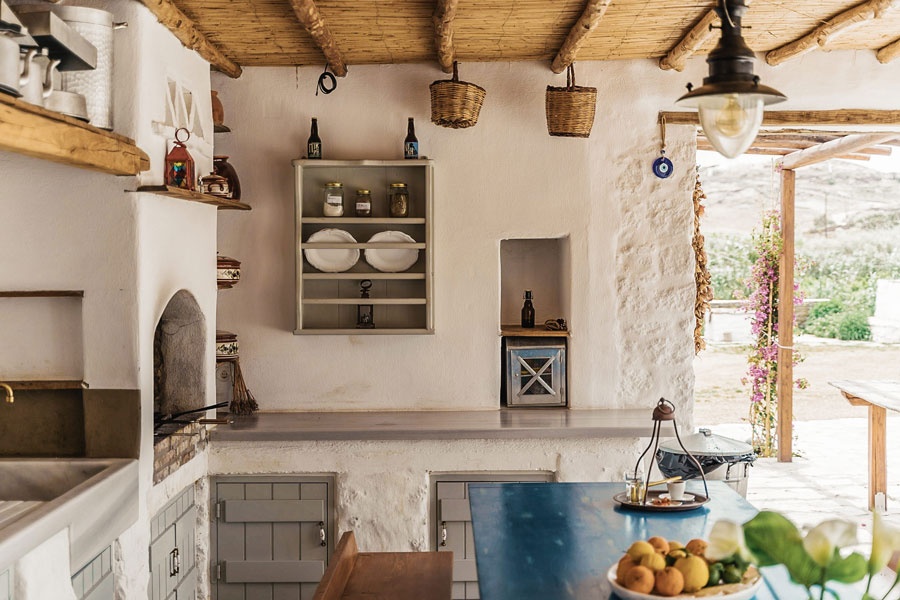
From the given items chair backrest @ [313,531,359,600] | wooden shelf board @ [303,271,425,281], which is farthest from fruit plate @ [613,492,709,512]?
wooden shelf board @ [303,271,425,281]

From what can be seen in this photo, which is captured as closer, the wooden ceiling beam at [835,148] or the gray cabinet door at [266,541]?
the gray cabinet door at [266,541]

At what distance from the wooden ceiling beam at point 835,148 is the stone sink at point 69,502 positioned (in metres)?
4.41

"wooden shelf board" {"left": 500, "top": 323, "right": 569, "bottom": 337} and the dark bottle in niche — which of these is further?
the dark bottle in niche

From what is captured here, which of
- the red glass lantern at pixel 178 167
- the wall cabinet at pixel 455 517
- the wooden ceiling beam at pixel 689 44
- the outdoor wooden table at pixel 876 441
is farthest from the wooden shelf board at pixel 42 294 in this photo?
the outdoor wooden table at pixel 876 441

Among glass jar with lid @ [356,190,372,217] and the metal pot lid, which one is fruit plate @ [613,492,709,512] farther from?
glass jar with lid @ [356,190,372,217]

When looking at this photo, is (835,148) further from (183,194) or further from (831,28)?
(183,194)

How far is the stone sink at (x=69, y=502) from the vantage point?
7.88 feet

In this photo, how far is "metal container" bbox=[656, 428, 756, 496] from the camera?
3.29 metres

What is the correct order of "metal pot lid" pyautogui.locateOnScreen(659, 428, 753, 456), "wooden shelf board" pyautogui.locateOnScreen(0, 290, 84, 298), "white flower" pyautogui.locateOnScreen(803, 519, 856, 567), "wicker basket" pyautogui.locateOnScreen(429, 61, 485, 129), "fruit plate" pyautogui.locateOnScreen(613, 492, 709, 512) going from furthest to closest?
"wicker basket" pyautogui.locateOnScreen(429, 61, 485, 129) → "metal pot lid" pyautogui.locateOnScreen(659, 428, 753, 456) → "wooden shelf board" pyautogui.locateOnScreen(0, 290, 84, 298) → "fruit plate" pyautogui.locateOnScreen(613, 492, 709, 512) → "white flower" pyautogui.locateOnScreen(803, 519, 856, 567)

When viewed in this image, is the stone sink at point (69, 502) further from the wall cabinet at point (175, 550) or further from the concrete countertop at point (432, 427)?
the concrete countertop at point (432, 427)

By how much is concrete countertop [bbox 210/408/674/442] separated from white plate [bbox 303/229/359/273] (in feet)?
Answer: 2.51

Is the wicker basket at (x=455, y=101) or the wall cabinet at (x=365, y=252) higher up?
the wicker basket at (x=455, y=101)

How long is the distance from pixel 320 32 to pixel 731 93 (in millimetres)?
2099

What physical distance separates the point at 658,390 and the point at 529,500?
5.77ft
